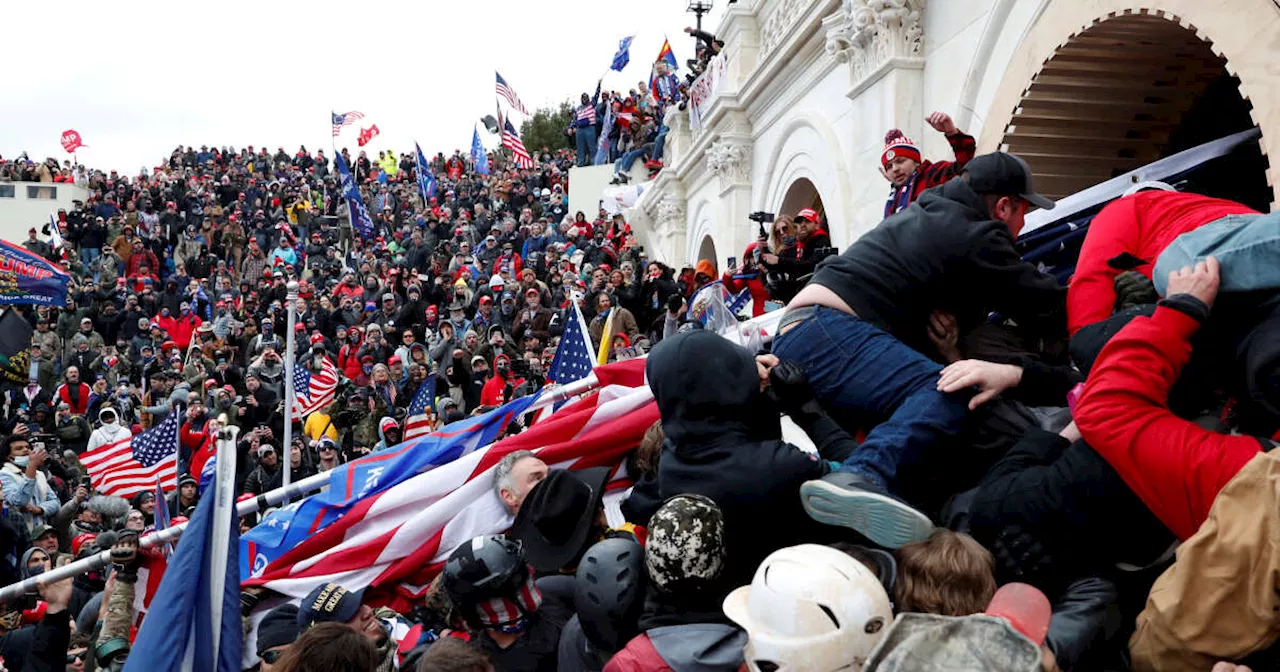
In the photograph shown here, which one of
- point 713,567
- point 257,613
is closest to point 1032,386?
point 713,567

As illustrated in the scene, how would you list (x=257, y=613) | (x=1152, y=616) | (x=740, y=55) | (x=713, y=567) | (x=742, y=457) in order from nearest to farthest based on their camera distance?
1. (x=1152, y=616)
2. (x=713, y=567)
3. (x=742, y=457)
4. (x=257, y=613)
5. (x=740, y=55)

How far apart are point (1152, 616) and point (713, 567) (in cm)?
109

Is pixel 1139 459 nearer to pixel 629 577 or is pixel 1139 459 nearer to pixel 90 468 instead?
pixel 629 577

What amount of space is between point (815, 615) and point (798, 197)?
432 inches

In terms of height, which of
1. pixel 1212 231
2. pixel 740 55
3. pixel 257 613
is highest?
pixel 740 55

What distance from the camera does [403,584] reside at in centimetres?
501

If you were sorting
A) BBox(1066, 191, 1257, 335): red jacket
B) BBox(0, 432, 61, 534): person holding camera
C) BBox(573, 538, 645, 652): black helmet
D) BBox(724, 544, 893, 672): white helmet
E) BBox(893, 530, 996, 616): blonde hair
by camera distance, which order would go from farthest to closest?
BBox(0, 432, 61, 534): person holding camera
BBox(1066, 191, 1257, 335): red jacket
BBox(573, 538, 645, 652): black helmet
BBox(893, 530, 996, 616): blonde hair
BBox(724, 544, 893, 672): white helmet

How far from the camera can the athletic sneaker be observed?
262 centimetres

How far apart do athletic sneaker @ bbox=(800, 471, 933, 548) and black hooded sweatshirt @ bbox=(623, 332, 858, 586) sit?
0.94ft

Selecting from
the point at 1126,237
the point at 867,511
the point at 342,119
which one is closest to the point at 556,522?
the point at 867,511

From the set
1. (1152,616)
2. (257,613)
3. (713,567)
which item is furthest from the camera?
(257,613)

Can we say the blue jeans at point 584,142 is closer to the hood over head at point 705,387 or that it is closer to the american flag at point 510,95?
the american flag at point 510,95

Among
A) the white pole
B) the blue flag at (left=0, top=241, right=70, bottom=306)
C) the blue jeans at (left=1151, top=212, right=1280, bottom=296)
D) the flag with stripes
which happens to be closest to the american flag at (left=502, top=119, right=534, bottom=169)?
the blue flag at (left=0, top=241, right=70, bottom=306)

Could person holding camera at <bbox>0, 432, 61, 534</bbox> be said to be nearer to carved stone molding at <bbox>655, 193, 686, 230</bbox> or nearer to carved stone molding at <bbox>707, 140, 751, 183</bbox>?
carved stone molding at <bbox>707, 140, 751, 183</bbox>
